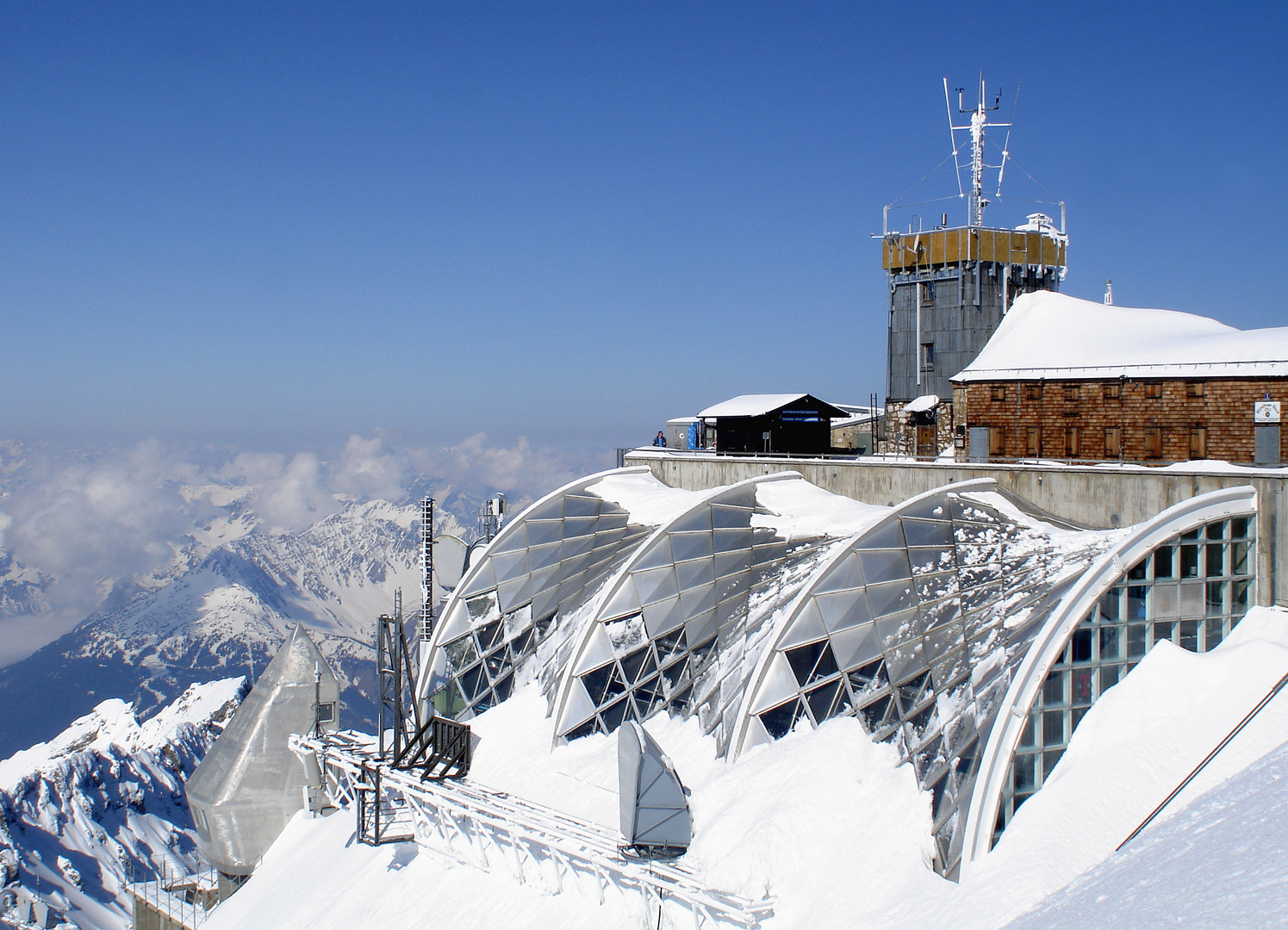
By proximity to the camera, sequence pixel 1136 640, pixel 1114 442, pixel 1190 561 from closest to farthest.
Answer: pixel 1136 640
pixel 1190 561
pixel 1114 442

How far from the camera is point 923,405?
46.6 meters

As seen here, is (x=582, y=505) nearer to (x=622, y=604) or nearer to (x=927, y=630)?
(x=622, y=604)

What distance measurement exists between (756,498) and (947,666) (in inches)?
420

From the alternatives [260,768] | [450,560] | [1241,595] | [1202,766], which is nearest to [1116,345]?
[1241,595]

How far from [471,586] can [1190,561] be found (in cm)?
2196

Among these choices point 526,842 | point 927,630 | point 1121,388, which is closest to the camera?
point 927,630

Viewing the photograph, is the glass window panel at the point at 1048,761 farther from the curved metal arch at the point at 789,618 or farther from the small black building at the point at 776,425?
the small black building at the point at 776,425

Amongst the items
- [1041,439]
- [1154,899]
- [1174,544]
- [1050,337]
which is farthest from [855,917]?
[1050,337]

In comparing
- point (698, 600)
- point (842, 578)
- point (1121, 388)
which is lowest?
point (698, 600)

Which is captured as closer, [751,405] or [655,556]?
[655,556]

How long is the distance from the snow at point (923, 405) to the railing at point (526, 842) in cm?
3085

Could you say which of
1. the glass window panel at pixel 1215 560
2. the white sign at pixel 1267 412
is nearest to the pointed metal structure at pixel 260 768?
the glass window panel at pixel 1215 560

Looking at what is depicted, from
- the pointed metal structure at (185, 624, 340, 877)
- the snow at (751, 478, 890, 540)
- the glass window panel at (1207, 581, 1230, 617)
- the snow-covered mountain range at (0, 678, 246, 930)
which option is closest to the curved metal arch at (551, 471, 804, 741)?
the snow at (751, 478, 890, 540)

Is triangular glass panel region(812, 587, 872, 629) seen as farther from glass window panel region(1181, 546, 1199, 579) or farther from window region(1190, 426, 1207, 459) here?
window region(1190, 426, 1207, 459)
